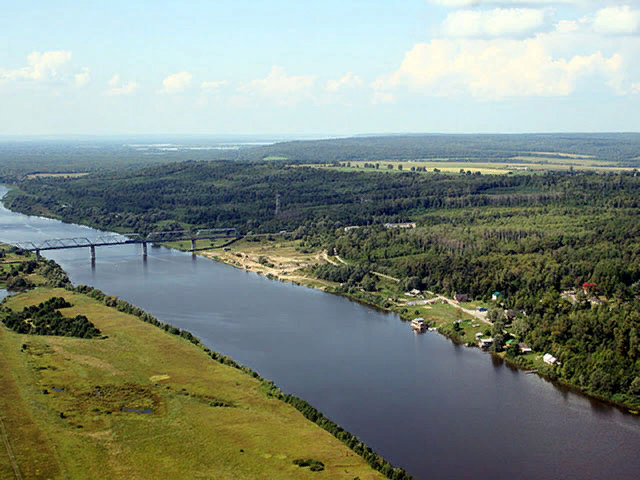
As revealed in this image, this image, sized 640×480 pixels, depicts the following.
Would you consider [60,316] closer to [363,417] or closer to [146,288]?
[146,288]

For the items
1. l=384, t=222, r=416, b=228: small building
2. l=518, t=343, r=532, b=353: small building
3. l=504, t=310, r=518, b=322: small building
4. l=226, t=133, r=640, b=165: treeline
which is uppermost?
l=226, t=133, r=640, b=165: treeline

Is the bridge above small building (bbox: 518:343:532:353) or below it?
above

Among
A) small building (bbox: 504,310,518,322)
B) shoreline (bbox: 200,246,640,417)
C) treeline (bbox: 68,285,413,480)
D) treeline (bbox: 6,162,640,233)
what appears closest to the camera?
treeline (bbox: 68,285,413,480)

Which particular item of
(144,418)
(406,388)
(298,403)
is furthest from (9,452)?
(406,388)

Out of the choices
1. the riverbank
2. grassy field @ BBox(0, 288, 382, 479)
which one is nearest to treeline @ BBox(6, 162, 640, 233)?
the riverbank

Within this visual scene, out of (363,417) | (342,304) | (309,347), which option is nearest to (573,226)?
(342,304)

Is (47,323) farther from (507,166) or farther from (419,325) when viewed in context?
(507,166)

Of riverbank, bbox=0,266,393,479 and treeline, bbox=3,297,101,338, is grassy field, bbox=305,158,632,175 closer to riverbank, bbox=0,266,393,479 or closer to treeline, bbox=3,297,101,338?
treeline, bbox=3,297,101,338

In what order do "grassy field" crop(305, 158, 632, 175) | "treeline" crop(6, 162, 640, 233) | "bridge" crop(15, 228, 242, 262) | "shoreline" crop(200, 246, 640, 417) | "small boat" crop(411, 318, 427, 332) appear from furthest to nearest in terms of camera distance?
"grassy field" crop(305, 158, 632, 175) < "treeline" crop(6, 162, 640, 233) < "bridge" crop(15, 228, 242, 262) < "small boat" crop(411, 318, 427, 332) < "shoreline" crop(200, 246, 640, 417)
